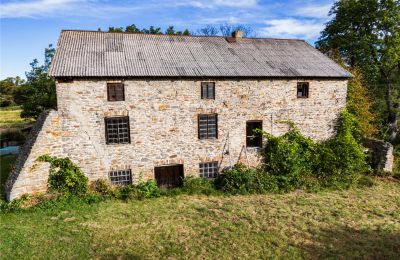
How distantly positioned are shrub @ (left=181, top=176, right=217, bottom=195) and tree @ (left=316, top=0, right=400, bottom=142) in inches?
679

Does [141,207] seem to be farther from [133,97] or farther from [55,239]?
[133,97]

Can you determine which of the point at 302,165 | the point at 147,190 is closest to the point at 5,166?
the point at 147,190

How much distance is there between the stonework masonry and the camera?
14016 mm

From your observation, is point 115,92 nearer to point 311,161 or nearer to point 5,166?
point 311,161

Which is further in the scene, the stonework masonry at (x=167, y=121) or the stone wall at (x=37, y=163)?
the stonework masonry at (x=167, y=121)

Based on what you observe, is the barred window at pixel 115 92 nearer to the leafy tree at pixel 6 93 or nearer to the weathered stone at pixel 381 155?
the weathered stone at pixel 381 155

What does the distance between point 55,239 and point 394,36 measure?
27965mm

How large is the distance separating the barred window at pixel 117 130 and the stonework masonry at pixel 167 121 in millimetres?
278

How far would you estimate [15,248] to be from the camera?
9.99m

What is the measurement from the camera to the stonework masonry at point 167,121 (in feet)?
46.0

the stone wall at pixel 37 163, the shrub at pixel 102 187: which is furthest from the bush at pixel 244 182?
the stone wall at pixel 37 163

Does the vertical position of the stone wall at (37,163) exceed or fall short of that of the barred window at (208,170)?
it exceeds it

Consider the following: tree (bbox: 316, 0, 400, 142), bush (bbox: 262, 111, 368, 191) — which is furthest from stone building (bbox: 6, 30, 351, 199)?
tree (bbox: 316, 0, 400, 142)

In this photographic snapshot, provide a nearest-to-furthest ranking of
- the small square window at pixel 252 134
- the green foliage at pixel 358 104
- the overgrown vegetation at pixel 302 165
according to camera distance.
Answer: the overgrown vegetation at pixel 302 165 → the small square window at pixel 252 134 → the green foliage at pixel 358 104
